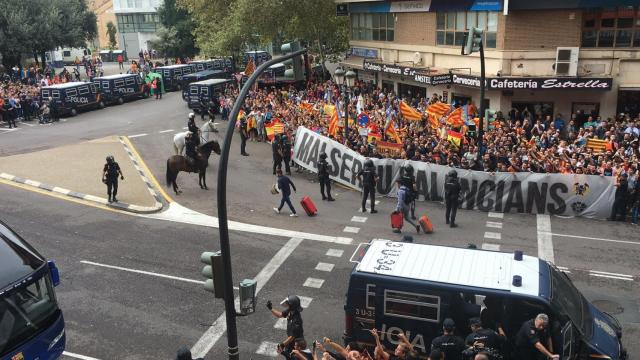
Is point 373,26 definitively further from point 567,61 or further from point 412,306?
point 412,306

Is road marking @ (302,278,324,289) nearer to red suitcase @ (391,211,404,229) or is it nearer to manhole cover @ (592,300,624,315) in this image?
red suitcase @ (391,211,404,229)

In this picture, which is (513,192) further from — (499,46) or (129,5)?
(129,5)

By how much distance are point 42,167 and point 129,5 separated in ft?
227

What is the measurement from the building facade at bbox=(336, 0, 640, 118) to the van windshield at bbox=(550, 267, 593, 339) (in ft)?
56.5

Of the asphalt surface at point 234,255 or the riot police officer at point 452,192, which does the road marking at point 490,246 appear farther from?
the riot police officer at point 452,192

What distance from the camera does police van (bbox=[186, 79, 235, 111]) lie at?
35.1m

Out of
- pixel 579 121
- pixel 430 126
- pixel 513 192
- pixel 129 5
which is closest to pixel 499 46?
pixel 579 121

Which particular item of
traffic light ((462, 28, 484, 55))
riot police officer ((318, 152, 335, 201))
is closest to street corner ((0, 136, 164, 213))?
riot police officer ((318, 152, 335, 201))

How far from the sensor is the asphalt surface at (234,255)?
37.8ft

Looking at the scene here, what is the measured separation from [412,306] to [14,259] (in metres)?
6.43

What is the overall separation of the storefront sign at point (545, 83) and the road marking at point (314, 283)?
15.9 m

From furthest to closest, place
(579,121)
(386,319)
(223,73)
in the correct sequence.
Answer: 1. (223,73)
2. (579,121)
3. (386,319)

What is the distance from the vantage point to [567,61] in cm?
2472

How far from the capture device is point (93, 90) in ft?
127
